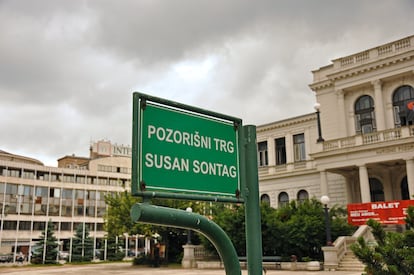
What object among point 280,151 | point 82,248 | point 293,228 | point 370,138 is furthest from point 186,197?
point 82,248

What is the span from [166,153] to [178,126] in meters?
0.20

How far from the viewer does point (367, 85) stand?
32.7 metres

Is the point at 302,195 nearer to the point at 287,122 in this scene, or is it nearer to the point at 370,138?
the point at 287,122

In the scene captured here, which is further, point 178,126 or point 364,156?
point 364,156

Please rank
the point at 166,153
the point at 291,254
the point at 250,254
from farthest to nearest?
the point at 291,254, the point at 250,254, the point at 166,153

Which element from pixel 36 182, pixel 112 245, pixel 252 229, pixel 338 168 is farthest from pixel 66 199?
pixel 252 229

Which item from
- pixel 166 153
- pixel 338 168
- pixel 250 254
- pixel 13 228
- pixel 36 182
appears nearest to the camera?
pixel 166 153

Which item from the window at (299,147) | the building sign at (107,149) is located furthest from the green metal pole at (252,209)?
the building sign at (107,149)

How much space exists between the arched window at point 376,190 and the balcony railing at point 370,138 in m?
4.12

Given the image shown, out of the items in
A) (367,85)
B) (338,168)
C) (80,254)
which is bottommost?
(80,254)

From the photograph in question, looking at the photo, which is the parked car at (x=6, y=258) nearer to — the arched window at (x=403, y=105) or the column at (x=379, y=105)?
the column at (x=379, y=105)

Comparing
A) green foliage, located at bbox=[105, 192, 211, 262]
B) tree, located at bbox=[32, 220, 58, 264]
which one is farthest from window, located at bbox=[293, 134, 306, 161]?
tree, located at bbox=[32, 220, 58, 264]

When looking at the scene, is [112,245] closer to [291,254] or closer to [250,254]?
[291,254]

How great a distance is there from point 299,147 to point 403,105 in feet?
31.4
